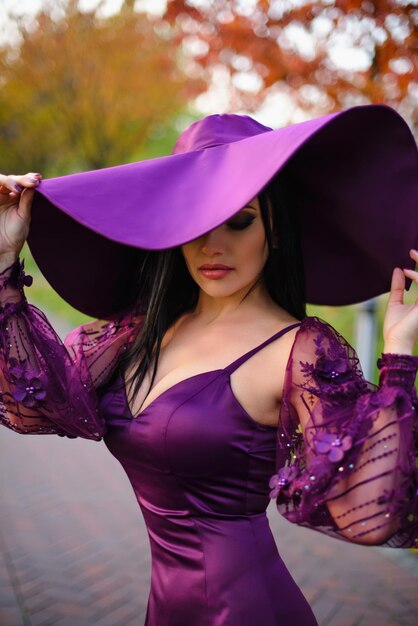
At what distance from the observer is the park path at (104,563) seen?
153 inches

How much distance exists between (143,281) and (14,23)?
14862 millimetres

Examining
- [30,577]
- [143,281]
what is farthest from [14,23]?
[143,281]

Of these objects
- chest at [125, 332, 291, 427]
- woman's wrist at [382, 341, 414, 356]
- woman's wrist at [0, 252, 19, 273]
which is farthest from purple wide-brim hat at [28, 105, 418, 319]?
chest at [125, 332, 291, 427]

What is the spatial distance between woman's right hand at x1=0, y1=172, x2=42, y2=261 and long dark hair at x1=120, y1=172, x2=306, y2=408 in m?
0.47

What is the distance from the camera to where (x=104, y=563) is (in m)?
4.48

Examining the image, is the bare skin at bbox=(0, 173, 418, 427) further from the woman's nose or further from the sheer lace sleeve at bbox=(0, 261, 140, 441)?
the sheer lace sleeve at bbox=(0, 261, 140, 441)

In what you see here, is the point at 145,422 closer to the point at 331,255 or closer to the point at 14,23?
the point at 331,255

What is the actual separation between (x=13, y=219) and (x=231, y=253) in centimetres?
60

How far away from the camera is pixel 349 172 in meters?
1.79

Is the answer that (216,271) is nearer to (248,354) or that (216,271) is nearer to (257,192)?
(248,354)

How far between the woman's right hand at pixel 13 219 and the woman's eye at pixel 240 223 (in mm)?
532

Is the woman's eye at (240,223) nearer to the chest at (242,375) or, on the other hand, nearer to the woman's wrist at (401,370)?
the chest at (242,375)

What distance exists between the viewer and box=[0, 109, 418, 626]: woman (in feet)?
5.01

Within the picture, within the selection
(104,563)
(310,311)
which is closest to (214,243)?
(104,563)
